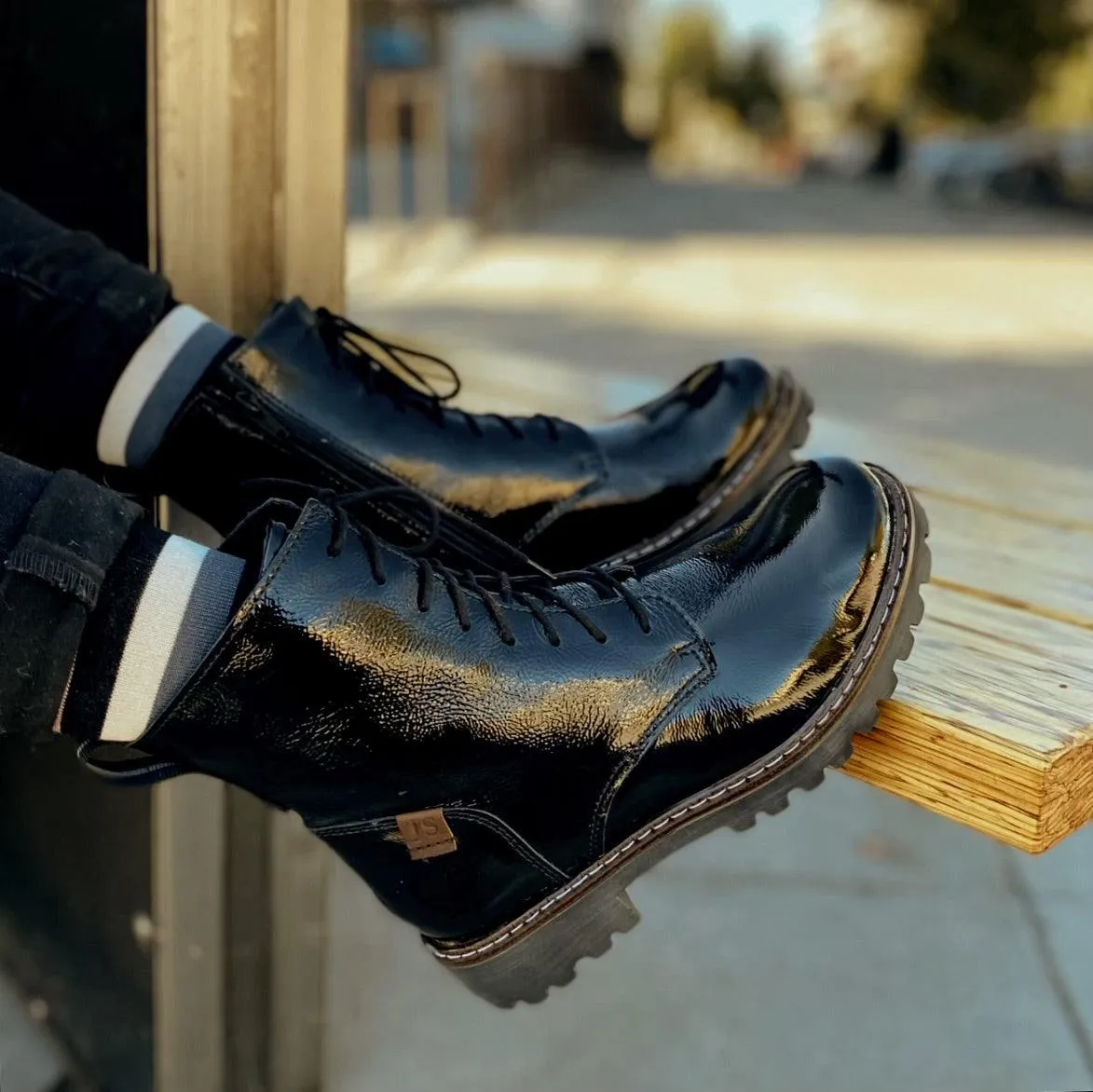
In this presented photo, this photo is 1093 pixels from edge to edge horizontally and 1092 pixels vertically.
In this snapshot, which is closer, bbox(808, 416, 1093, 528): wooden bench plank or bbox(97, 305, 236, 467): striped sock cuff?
bbox(97, 305, 236, 467): striped sock cuff

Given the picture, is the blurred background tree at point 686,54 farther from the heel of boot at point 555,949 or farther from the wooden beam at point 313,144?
the heel of boot at point 555,949

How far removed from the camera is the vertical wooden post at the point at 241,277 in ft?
3.11

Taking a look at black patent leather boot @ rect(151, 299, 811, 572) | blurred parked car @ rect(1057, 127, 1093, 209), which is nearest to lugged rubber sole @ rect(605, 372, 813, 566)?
black patent leather boot @ rect(151, 299, 811, 572)

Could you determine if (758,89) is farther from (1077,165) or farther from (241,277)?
(241,277)

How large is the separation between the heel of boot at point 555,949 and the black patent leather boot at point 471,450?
0.24 meters

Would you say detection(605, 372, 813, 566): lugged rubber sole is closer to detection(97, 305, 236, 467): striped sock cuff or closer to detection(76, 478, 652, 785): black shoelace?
detection(76, 478, 652, 785): black shoelace

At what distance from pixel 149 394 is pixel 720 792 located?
48 cm

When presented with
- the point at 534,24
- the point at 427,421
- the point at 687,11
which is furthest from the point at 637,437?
the point at 687,11

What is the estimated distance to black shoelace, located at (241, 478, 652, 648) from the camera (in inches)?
27.3

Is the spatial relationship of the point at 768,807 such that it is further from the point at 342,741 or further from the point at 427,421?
the point at 427,421

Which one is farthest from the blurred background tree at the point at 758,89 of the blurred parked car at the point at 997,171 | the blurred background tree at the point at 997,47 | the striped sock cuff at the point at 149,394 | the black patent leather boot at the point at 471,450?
the striped sock cuff at the point at 149,394

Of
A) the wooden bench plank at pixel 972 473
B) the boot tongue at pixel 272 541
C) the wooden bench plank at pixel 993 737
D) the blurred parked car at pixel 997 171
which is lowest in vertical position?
the blurred parked car at pixel 997 171

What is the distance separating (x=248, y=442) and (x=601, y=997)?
0.83 metres

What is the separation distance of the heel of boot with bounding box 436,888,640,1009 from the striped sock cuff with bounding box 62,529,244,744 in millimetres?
257
